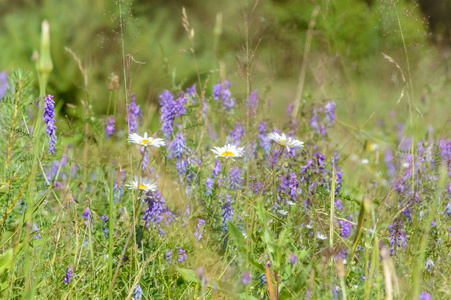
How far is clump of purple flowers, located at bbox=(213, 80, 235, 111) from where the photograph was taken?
243cm

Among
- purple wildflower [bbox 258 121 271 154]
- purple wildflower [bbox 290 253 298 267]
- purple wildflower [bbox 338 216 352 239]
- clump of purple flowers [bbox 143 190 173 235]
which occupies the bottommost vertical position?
purple wildflower [bbox 258 121 271 154]

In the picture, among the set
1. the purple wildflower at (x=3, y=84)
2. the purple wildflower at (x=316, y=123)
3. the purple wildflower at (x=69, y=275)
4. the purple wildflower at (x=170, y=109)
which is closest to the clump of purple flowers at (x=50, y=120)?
the purple wildflower at (x=69, y=275)

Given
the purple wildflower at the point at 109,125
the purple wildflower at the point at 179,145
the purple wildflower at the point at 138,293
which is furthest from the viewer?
the purple wildflower at the point at 109,125

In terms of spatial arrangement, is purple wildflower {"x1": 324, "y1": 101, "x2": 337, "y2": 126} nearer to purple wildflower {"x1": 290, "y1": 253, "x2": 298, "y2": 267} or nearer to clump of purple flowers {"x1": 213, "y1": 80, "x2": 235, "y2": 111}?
clump of purple flowers {"x1": 213, "y1": 80, "x2": 235, "y2": 111}

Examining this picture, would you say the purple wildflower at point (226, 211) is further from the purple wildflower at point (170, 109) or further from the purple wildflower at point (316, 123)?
the purple wildflower at point (316, 123)

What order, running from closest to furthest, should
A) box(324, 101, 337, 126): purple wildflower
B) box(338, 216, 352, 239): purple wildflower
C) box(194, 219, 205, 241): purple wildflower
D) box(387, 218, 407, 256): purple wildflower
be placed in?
box(387, 218, 407, 256): purple wildflower
box(194, 219, 205, 241): purple wildflower
box(338, 216, 352, 239): purple wildflower
box(324, 101, 337, 126): purple wildflower

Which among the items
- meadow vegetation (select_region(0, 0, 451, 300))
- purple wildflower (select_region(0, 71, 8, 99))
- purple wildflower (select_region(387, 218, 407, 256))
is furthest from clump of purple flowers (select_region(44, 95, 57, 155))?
purple wildflower (select_region(0, 71, 8, 99))

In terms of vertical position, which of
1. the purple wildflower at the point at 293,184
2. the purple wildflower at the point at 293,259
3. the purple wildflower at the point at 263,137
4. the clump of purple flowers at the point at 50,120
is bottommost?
the purple wildflower at the point at 263,137

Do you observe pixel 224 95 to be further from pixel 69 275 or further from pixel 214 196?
pixel 69 275

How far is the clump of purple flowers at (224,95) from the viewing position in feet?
7.97

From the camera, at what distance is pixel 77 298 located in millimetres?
1145

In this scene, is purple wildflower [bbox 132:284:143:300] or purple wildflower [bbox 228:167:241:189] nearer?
purple wildflower [bbox 132:284:143:300]

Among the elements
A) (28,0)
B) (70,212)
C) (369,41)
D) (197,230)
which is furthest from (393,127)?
(28,0)

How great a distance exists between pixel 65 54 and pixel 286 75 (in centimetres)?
221
